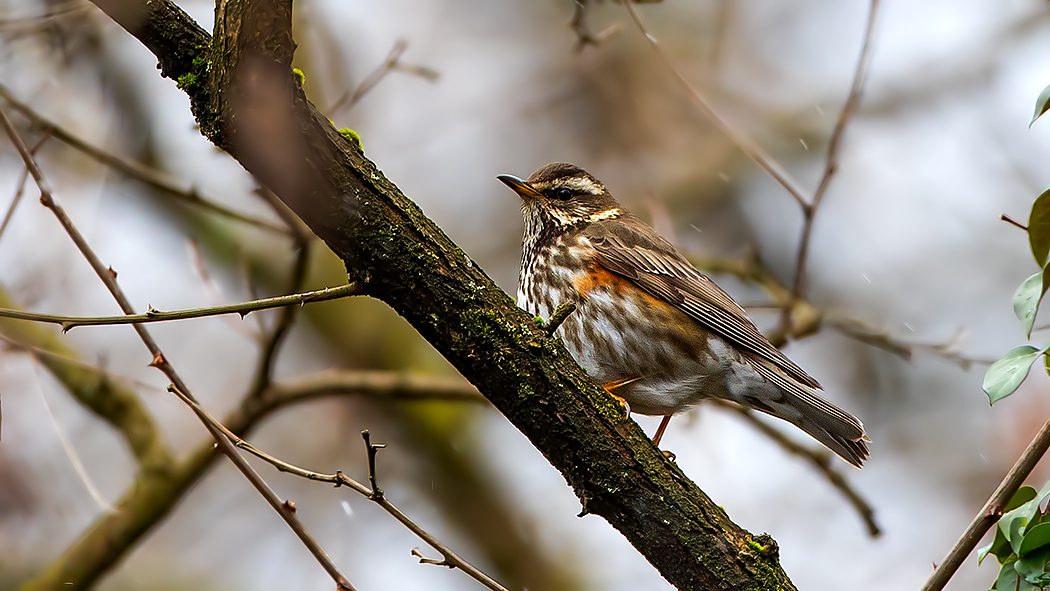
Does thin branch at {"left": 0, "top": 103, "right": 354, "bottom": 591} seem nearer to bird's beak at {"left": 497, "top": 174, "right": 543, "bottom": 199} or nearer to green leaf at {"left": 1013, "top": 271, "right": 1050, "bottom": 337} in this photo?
green leaf at {"left": 1013, "top": 271, "right": 1050, "bottom": 337}

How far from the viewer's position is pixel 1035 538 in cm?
249

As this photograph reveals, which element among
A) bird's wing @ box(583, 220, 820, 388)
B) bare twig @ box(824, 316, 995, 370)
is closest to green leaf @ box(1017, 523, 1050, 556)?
bird's wing @ box(583, 220, 820, 388)

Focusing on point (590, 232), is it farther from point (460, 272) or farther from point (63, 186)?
point (63, 186)

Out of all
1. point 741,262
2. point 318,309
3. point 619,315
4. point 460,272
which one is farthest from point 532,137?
point 460,272

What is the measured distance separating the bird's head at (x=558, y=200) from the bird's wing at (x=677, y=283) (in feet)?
0.74

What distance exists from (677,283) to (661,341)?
0.52 m

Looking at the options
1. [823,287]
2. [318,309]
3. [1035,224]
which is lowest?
[1035,224]

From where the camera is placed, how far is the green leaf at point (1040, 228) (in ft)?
8.29

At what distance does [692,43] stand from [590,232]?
6515mm

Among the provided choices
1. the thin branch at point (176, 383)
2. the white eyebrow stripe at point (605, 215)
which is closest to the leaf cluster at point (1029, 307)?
the thin branch at point (176, 383)

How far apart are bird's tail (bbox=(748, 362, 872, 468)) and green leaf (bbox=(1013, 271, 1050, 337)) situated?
92.9 inches

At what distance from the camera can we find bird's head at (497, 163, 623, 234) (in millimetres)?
6094

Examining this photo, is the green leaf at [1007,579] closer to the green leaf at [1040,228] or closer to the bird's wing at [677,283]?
the green leaf at [1040,228]

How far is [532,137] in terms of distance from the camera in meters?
11.6
